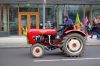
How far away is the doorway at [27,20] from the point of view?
33906mm

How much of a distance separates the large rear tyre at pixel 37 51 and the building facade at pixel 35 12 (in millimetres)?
16883

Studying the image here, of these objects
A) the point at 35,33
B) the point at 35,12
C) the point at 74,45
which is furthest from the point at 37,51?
the point at 35,12

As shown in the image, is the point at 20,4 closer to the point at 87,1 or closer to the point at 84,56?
the point at 87,1

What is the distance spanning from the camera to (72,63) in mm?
14328

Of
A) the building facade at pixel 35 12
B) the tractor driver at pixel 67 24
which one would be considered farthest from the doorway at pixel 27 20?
the tractor driver at pixel 67 24

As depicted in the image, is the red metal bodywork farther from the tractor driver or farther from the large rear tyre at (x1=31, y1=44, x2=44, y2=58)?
the large rear tyre at (x1=31, y1=44, x2=44, y2=58)

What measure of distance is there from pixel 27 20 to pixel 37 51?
58.9 ft

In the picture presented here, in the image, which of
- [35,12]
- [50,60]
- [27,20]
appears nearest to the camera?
[50,60]

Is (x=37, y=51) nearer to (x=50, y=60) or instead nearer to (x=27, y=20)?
(x=50, y=60)

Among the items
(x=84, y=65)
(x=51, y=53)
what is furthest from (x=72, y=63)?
(x=51, y=53)

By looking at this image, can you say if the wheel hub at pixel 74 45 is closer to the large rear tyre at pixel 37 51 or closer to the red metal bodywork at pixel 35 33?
the red metal bodywork at pixel 35 33

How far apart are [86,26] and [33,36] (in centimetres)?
1674

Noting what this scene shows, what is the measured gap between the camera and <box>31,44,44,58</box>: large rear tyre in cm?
1638

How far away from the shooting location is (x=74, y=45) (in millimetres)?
16859
